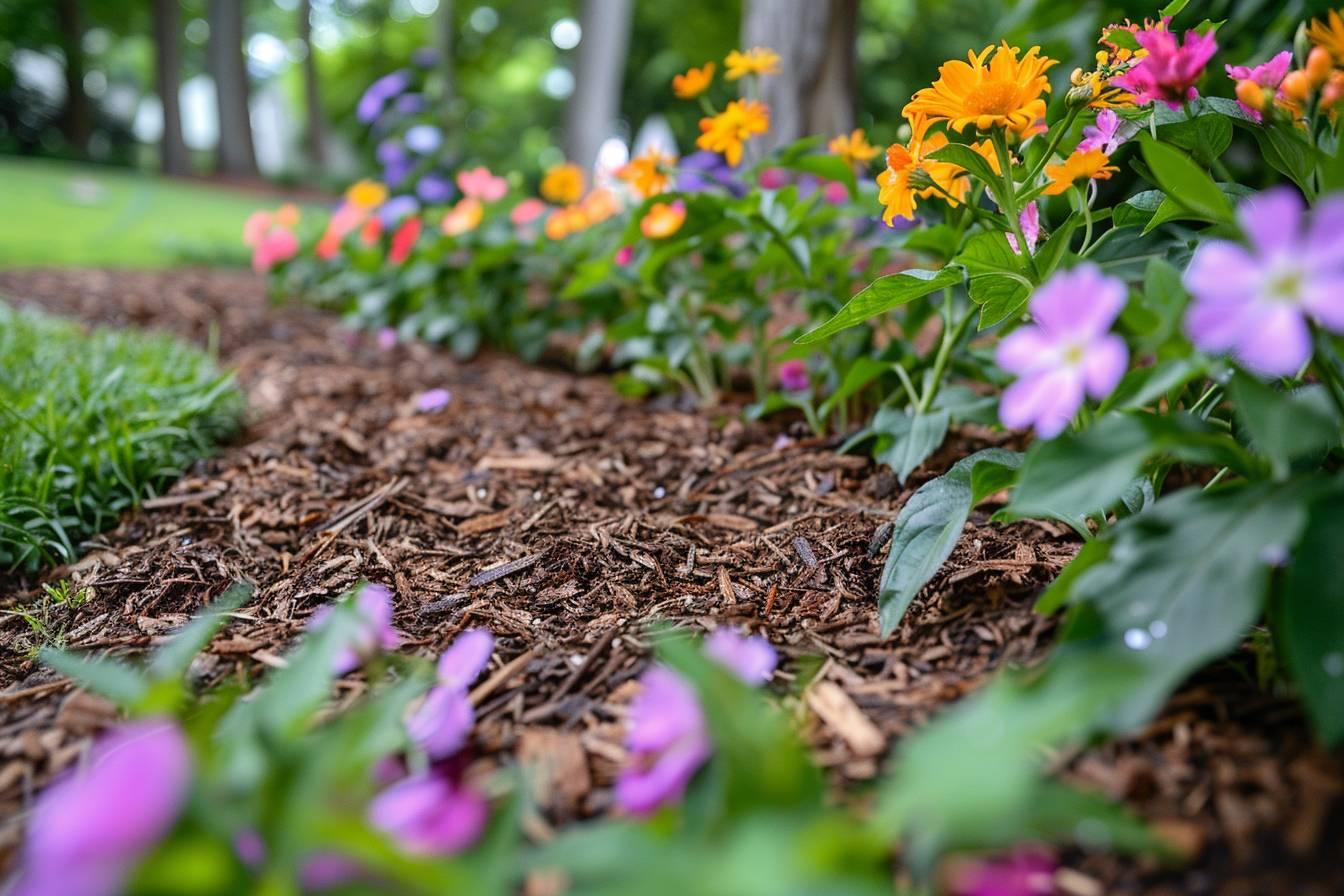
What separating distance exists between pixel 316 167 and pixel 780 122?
13586 mm

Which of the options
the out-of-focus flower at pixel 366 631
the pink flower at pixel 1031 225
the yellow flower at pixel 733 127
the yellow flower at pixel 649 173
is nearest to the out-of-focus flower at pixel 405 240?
the yellow flower at pixel 649 173

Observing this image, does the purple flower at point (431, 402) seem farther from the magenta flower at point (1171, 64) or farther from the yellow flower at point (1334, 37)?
the yellow flower at point (1334, 37)

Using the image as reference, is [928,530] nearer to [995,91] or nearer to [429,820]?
[995,91]

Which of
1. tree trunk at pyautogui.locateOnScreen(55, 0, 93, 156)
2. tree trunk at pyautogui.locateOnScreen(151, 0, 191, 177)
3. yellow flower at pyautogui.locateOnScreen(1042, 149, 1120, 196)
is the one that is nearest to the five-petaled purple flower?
yellow flower at pyautogui.locateOnScreen(1042, 149, 1120, 196)

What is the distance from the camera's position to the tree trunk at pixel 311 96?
13922 mm

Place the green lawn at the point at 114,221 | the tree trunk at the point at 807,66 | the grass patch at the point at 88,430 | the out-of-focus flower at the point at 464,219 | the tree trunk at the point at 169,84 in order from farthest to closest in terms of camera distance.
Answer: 1. the tree trunk at the point at 169,84
2. the green lawn at the point at 114,221
3. the tree trunk at the point at 807,66
4. the out-of-focus flower at the point at 464,219
5. the grass patch at the point at 88,430

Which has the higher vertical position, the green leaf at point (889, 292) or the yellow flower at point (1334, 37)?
the yellow flower at point (1334, 37)

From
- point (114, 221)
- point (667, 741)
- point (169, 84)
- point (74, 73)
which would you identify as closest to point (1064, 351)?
point (667, 741)

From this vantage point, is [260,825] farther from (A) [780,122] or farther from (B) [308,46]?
(B) [308,46]

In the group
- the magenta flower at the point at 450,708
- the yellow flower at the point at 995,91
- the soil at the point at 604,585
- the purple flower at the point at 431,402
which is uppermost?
the yellow flower at the point at 995,91

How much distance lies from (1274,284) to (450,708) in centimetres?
83

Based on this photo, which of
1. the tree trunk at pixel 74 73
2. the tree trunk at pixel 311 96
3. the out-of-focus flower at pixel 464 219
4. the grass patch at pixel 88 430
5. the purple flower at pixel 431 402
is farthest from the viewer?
the tree trunk at pixel 74 73

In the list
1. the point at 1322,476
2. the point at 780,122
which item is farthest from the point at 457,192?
the point at 1322,476

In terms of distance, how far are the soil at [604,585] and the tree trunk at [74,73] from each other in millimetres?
15674
